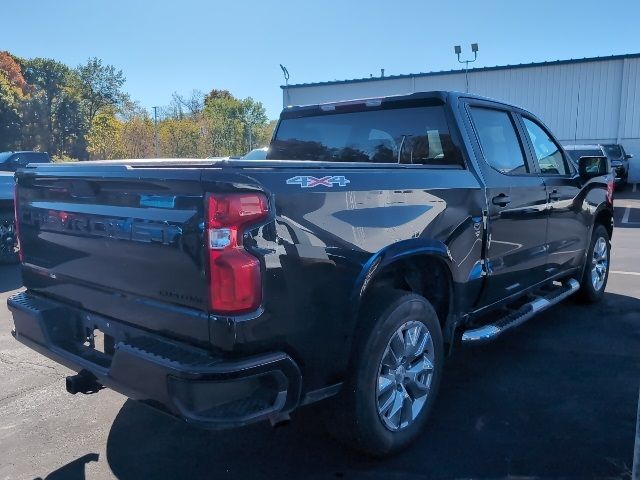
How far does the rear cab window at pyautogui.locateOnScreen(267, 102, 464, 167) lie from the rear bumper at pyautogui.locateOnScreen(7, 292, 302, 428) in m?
2.08

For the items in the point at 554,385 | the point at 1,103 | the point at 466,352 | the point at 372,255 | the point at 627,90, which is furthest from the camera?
the point at 1,103

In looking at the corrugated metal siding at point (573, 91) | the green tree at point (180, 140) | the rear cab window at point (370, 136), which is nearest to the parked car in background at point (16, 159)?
the green tree at point (180, 140)

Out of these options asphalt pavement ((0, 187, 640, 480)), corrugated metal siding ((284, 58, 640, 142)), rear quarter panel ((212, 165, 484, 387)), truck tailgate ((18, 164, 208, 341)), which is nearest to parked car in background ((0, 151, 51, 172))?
asphalt pavement ((0, 187, 640, 480))

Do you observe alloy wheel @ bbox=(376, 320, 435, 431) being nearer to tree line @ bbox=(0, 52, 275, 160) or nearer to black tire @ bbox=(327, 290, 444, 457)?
black tire @ bbox=(327, 290, 444, 457)

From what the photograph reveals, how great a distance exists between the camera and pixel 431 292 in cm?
366

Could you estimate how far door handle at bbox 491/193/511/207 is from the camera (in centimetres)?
398

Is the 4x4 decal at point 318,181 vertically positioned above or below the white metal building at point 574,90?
below

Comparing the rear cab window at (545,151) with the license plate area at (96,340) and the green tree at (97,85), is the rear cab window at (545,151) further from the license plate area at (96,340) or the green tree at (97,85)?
the green tree at (97,85)

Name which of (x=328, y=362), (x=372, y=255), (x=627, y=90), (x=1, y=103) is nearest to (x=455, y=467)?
(x=328, y=362)

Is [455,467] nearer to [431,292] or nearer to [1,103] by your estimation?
[431,292]

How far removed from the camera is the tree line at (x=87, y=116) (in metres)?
33.1

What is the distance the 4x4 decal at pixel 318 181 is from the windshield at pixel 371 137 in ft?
4.50

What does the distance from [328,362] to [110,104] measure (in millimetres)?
51755

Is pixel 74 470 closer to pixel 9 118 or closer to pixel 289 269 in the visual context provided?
pixel 289 269
